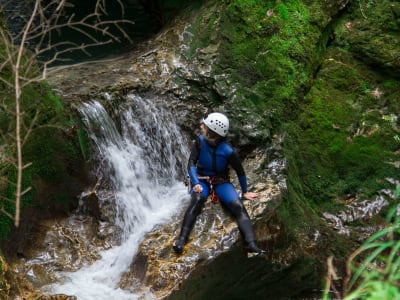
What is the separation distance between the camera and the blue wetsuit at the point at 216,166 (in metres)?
5.76

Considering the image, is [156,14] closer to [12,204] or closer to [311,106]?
[311,106]

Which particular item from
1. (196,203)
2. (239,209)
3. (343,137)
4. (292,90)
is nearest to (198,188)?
(196,203)

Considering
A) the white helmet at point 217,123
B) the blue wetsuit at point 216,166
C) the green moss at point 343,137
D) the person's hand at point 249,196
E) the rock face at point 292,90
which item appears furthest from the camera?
the green moss at point 343,137

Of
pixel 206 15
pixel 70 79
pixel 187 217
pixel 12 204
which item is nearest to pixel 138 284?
pixel 187 217

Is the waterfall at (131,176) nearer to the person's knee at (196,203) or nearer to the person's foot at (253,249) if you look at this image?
the person's knee at (196,203)

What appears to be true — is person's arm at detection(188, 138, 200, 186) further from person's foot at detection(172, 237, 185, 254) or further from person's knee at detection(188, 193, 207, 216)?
person's foot at detection(172, 237, 185, 254)

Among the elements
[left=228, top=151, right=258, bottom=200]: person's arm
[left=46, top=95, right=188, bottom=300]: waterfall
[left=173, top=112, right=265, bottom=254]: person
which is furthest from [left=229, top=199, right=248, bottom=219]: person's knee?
[left=46, top=95, right=188, bottom=300]: waterfall

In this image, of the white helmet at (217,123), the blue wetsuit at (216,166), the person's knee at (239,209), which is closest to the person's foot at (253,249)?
the person's knee at (239,209)

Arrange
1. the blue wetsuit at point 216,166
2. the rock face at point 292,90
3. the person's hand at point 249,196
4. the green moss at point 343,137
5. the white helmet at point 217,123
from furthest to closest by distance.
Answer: the green moss at point 343,137 < the rock face at point 292,90 < the person's hand at point 249,196 < the blue wetsuit at point 216,166 < the white helmet at point 217,123

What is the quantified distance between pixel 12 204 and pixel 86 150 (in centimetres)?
121

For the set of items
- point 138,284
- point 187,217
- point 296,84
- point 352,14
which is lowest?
point 138,284

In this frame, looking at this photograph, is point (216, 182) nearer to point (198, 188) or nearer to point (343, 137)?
point (198, 188)

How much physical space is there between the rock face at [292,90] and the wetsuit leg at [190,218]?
486 millimetres

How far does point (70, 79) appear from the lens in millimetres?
7414
